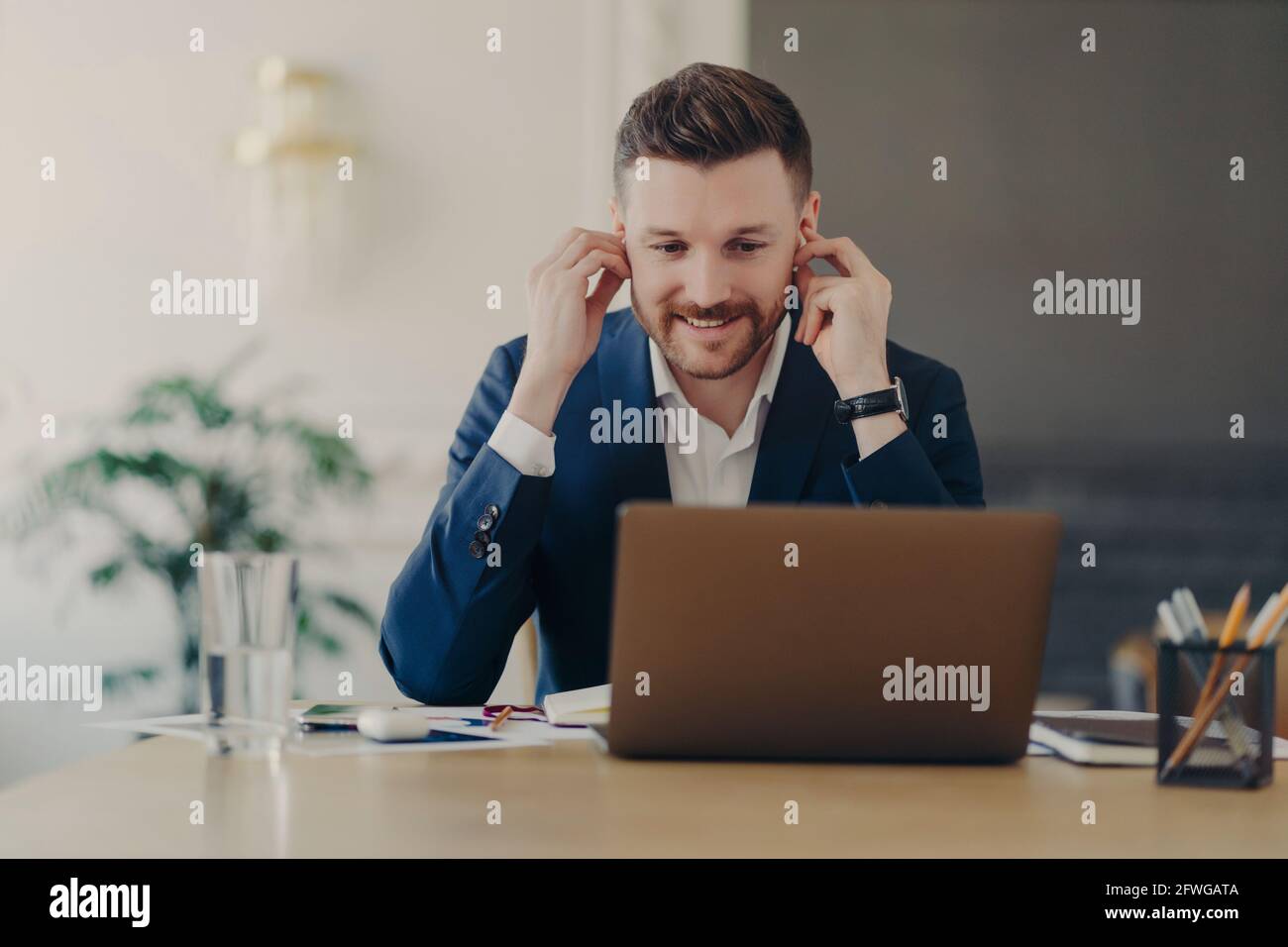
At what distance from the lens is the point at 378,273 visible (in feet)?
11.1

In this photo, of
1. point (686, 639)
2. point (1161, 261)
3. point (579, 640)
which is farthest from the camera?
point (1161, 261)

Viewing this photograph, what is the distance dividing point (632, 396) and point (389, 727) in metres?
0.85

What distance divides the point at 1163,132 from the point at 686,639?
3.22 metres

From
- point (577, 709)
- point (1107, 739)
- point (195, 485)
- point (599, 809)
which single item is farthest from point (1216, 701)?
point (195, 485)

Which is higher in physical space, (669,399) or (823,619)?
(669,399)

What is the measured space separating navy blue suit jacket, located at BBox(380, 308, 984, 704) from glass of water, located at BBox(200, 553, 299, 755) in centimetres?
58

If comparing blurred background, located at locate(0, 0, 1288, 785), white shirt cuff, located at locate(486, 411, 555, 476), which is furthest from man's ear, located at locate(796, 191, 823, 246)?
blurred background, located at locate(0, 0, 1288, 785)

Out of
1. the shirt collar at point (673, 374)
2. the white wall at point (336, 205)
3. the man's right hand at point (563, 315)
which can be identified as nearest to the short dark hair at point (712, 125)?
the man's right hand at point (563, 315)

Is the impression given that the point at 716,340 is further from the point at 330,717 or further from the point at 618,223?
the point at 330,717

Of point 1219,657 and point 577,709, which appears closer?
point 1219,657

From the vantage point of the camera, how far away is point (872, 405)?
5.38 ft

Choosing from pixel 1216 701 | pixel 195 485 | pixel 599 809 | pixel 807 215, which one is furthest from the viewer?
pixel 195 485
